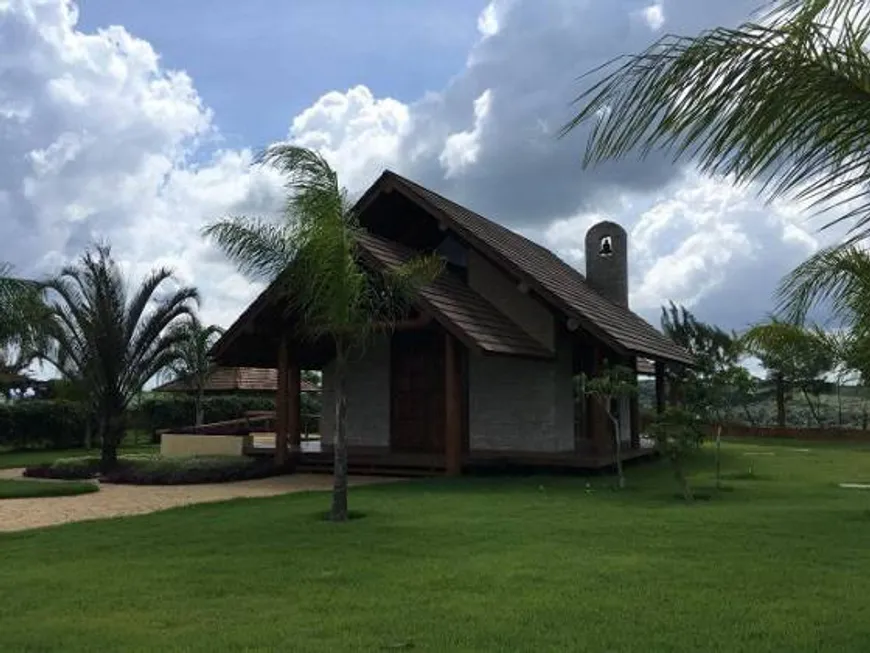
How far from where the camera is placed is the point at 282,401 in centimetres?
1808

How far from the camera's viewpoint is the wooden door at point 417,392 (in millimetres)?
18938

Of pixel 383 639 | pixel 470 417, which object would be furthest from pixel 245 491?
pixel 383 639

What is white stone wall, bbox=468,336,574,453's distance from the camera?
17969 mm

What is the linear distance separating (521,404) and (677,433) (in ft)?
17.5

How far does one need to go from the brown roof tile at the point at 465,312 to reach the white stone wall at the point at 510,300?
168 mm

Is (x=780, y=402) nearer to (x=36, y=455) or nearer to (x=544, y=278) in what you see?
(x=544, y=278)

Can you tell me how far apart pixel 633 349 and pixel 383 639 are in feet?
38.8

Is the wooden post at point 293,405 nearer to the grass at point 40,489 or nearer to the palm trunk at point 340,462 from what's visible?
the grass at point 40,489

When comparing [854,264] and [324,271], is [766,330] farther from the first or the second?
[324,271]

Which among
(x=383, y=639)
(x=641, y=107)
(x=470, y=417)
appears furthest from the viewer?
(x=470, y=417)

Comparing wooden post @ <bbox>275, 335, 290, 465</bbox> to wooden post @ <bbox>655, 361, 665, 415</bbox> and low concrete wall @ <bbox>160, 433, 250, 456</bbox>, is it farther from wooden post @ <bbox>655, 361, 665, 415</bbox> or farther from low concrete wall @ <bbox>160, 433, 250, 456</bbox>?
wooden post @ <bbox>655, 361, 665, 415</bbox>

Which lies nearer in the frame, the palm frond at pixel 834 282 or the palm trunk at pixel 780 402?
the palm frond at pixel 834 282

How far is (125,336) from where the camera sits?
63.1ft

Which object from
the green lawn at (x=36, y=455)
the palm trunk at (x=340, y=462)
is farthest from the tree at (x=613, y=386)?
the green lawn at (x=36, y=455)
